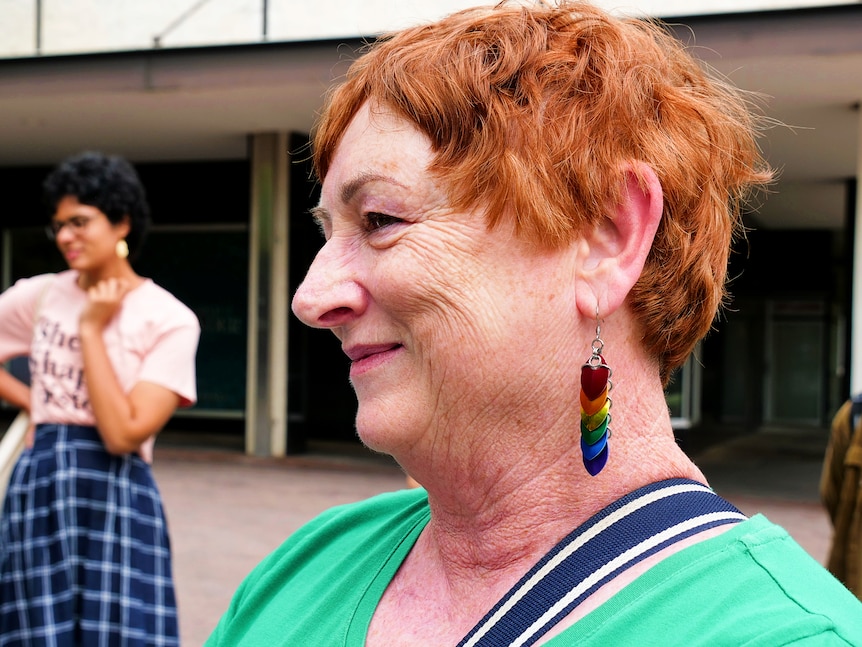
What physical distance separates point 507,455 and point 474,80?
17.4 inches

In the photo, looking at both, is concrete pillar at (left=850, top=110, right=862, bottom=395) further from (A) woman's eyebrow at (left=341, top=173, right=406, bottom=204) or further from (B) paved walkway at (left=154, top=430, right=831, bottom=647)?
(A) woman's eyebrow at (left=341, top=173, right=406, bottom=204)

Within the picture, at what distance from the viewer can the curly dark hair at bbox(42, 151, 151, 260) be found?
11.4ft

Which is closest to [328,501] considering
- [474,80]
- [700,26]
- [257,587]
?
[700,26]

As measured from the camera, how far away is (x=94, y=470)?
3.07 meters

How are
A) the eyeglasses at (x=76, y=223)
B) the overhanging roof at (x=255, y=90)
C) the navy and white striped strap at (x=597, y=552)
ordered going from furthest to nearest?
the overhanging roof at (x=255, y=90) < the eyeglasses at (x=76, y=223) < the navy and white striped strap at (x=597, y=552)

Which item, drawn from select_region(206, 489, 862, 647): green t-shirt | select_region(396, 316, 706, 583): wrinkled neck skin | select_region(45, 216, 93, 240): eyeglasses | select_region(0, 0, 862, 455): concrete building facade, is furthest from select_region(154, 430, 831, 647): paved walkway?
select_region(396, 316, 706, 583): wrinkled neck skin

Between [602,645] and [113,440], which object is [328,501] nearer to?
[113,440]

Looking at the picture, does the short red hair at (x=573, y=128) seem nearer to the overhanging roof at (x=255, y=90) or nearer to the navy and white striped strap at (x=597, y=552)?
the navy and white striped strap at (x=597, y=552)

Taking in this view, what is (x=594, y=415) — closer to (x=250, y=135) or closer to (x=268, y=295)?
(x=268, y=295)

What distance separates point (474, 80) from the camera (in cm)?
113

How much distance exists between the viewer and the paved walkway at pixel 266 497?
619 centimetres

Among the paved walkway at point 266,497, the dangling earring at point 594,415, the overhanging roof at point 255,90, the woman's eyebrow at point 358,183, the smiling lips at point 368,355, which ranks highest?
the overhanging roof at point 255,90

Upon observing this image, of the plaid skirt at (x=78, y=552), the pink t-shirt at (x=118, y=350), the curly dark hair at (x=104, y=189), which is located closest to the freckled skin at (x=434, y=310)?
the pink t-shirt at (x=118, y=350)

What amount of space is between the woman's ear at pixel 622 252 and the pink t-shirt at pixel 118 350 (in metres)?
2.15
